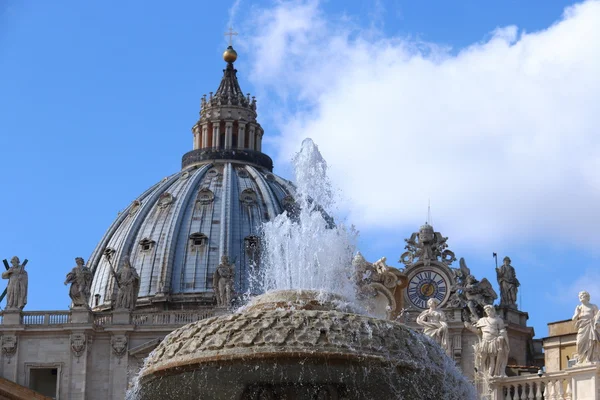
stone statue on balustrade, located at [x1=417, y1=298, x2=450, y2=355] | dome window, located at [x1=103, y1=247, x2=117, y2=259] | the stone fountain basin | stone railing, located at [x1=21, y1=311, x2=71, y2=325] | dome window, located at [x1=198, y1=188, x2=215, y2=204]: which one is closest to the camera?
the stone fountain basin

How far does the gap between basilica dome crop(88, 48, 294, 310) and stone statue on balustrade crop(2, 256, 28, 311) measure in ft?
121

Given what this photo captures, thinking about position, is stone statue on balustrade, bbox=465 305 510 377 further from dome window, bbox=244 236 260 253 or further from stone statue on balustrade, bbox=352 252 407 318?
dome window, bbox=244 236 260 253

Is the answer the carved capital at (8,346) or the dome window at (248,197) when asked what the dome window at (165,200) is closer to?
the dome window at (248,197)

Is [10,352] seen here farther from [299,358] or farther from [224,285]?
[299,358]

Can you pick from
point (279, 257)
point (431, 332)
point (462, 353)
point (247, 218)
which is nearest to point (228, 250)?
point (247, 218)

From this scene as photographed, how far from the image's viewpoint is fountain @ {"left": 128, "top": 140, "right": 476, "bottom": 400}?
66.5 ft

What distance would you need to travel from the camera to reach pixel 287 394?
821 inches

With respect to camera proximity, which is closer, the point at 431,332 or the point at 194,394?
the point at 194,394

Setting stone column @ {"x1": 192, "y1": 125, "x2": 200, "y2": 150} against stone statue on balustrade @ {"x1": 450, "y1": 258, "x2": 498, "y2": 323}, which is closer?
stone statue on balustrade @ {"x1": 450, "y1": 258, "x2": 498, "y2": 323}

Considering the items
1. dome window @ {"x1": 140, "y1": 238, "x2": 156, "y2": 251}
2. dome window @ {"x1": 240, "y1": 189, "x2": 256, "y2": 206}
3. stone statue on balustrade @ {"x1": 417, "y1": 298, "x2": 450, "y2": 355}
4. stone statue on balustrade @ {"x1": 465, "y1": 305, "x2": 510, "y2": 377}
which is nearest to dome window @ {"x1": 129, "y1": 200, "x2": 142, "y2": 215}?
dome window @ {"x1": 140, "y1": 238, "x2": 156, "y2": 251}

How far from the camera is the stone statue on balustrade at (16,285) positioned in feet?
282

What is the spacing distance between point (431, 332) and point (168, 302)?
301ft

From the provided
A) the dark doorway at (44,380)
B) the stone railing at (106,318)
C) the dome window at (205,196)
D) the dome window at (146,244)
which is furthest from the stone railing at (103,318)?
the dome window at (205,196)

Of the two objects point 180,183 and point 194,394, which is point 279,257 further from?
point 180,183
